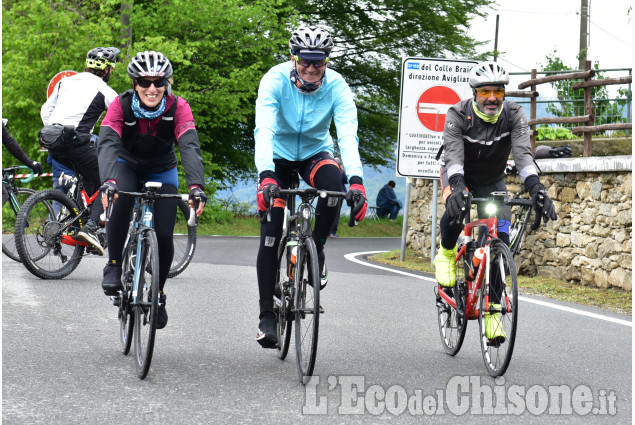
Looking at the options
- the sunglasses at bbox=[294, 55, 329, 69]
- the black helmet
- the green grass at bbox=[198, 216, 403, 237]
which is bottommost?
the green grass at bbox=[198, 216, 403, 237]

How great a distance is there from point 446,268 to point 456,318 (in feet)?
1.12

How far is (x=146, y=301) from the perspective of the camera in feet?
18.3

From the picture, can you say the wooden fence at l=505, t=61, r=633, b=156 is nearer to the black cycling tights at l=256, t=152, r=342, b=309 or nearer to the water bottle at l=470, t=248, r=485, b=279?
the water bottle at l=470, t=248, r=485, b=279

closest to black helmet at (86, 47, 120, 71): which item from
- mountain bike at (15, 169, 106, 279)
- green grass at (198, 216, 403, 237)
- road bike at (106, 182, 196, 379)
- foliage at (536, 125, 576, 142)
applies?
mountain bike at (15, 169, 106, 279)

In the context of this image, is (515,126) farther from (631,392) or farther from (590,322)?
(590,322)

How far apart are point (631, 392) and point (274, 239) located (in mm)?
2286

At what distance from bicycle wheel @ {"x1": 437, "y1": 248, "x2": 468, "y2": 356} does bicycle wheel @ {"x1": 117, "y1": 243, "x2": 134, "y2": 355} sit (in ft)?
6.93

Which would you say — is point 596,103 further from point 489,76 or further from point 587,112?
point 489,76

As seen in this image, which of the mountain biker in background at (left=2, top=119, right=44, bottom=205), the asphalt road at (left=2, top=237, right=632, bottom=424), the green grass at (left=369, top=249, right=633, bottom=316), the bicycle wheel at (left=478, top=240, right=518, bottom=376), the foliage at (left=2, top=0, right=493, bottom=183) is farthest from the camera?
the foliage at (left=2, top=0, right=493, bottom=183)

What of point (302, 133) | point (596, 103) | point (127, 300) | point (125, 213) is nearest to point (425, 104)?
point (596, 103)

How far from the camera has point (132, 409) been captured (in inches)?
183

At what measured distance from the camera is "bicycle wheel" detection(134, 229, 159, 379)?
5.21 metres

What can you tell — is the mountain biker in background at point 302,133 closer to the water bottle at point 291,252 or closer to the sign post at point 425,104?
the water bottle at point 291,252

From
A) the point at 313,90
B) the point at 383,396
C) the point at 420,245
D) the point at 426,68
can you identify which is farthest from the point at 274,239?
the point at 420,245
